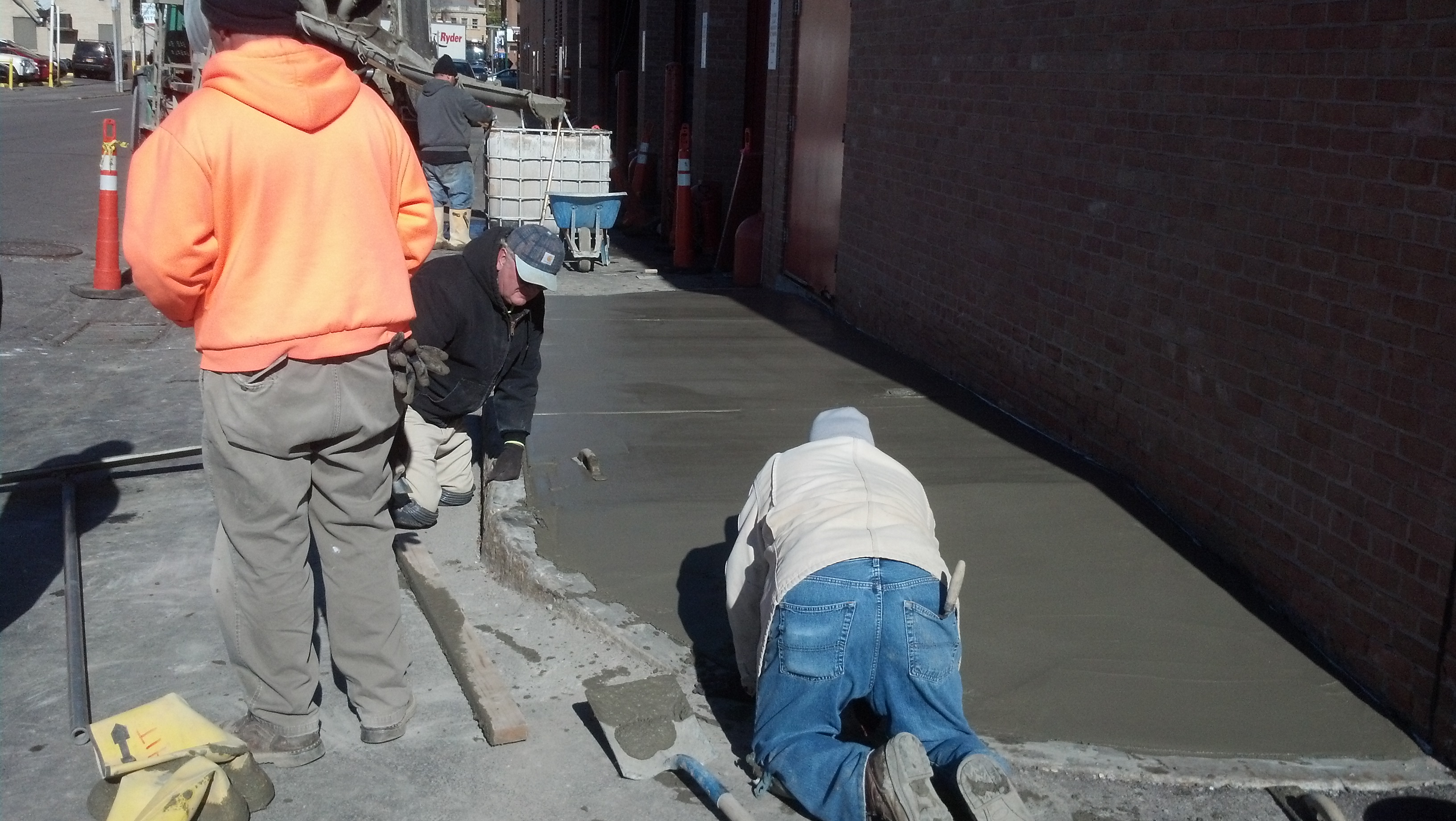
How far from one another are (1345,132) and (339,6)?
529 inches

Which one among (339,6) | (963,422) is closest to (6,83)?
(339,6)

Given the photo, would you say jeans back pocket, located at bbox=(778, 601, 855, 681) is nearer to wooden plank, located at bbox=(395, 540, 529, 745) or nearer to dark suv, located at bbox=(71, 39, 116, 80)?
wooden plank, located at bbox=(395, 540, 529, 745)

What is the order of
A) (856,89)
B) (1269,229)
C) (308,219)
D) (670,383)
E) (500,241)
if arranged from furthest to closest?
(856,89), (670,383), (500,241), (1269,229), (308,219)

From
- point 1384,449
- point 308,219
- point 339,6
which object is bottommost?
point 1384,449

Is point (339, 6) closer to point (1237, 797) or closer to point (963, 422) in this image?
point (963, 422)

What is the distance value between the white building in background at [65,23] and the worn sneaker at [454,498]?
56909mm

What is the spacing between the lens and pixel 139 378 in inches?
315

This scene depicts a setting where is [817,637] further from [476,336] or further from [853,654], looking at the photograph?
[476,336]

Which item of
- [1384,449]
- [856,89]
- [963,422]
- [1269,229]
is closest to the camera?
[1384,449]

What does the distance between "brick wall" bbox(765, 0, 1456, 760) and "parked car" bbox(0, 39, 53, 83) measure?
1804 inches

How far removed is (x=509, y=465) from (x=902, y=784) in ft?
10.0

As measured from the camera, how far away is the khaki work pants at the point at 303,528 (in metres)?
3.54

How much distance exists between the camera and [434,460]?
584cm

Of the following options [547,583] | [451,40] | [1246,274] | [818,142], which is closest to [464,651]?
[547,583]
